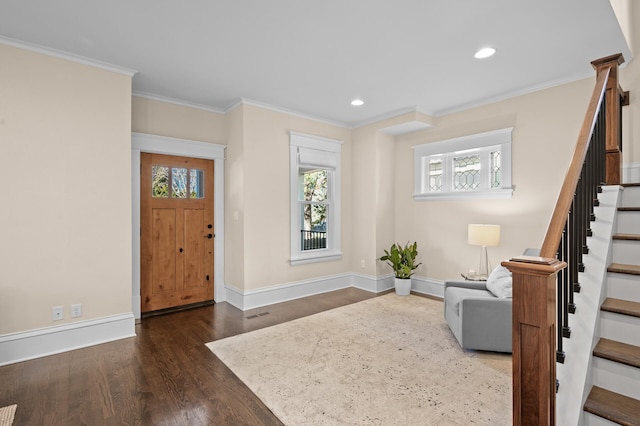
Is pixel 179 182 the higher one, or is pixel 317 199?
pixel 179 182

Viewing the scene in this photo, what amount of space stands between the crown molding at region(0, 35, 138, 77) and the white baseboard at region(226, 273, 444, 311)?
2.90 m

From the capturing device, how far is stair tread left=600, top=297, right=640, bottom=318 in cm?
166

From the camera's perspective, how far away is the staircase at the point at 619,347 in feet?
4.80

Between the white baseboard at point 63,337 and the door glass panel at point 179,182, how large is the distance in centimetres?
163

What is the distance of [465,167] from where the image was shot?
473 cm

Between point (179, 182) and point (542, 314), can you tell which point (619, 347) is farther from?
point (179, 182)

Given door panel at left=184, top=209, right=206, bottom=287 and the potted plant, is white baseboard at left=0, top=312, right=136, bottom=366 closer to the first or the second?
door panel at left=184, top=209, right=206, bottom=287

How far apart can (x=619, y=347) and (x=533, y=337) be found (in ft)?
2.78

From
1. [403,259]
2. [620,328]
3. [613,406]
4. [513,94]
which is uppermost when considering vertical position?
[513,94]

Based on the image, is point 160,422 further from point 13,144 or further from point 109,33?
point 109,33

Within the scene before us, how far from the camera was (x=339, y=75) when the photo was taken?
11.8 ft

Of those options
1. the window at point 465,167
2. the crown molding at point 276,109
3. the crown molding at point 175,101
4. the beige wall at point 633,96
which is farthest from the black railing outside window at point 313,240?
the beige wall at point 633,96

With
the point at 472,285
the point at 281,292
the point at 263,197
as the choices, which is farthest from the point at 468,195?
the point at 281,292

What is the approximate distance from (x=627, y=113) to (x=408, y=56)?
226 cm
